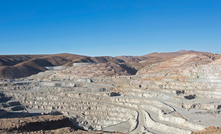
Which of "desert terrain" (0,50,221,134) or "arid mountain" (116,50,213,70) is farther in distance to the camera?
"arid mountain" (116,50,213,70)

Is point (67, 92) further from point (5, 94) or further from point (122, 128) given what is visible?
point (122, 128)

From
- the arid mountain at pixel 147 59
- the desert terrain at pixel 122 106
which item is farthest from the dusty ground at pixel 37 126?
the arid mountain at pixel 147 59

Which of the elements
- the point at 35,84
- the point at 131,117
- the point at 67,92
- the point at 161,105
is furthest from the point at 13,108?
the point at 161,105

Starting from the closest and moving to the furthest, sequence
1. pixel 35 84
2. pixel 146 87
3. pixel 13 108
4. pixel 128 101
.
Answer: pixel 128 101 < pixel 13 108 < pixel 146 87 < pixel 35 84

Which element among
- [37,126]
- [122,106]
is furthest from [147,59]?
[37,126]

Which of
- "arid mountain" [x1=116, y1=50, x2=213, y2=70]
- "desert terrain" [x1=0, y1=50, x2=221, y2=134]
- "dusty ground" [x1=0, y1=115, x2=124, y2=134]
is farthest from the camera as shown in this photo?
"arid mountain" [x1=116, y1=50, x2=213, y2=70]

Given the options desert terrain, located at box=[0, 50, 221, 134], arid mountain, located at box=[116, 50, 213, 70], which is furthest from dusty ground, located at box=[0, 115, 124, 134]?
arid mountain, located at box=[116, 50, 213, 70]

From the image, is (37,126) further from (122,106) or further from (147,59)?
(147,59)

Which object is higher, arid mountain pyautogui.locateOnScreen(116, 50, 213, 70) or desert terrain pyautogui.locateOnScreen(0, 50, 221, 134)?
arid mountain pyautogui.locateOnScreen(116, 50, 213, 70)

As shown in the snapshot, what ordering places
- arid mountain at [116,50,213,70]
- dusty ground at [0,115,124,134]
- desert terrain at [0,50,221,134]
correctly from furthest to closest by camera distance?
arid mountain at [116,50,213,70]
desert terrain at [0,50,221,134]
dusty ground at [0,115,124,134]

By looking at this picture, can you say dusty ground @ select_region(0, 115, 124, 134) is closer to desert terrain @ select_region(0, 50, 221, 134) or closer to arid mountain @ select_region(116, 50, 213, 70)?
desert terrain @ select_region(0, 50, 221, 134)

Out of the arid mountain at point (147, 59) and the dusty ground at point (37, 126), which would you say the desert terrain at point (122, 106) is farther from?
the arid mountain at point (147, 59)
